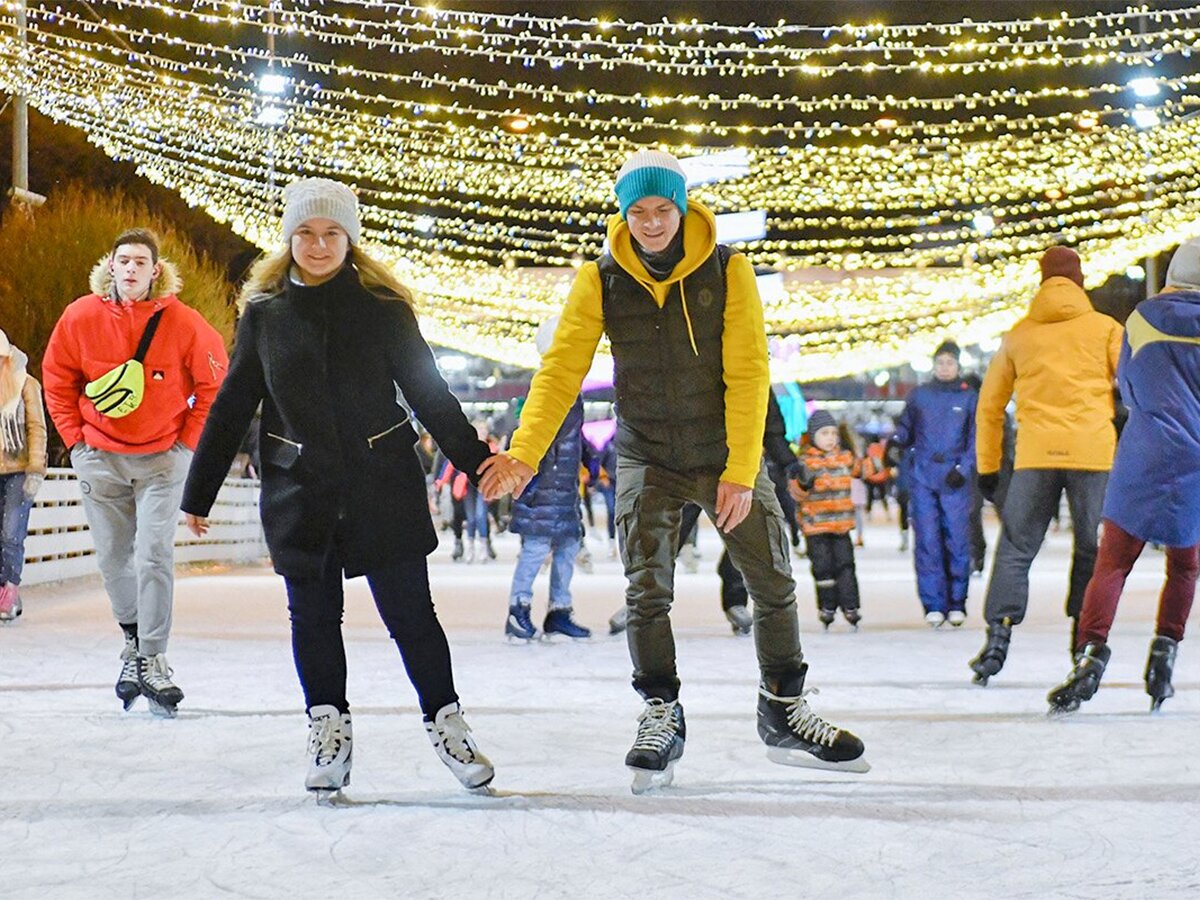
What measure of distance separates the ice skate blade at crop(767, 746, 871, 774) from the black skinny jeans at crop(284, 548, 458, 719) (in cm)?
87

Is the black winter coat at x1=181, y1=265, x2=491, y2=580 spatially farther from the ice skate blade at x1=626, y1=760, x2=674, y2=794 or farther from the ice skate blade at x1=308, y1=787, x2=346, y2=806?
the ice skate blade at x1=626, y1=760, x2=674, y2=794

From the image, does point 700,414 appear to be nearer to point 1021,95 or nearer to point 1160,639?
point 1160,639

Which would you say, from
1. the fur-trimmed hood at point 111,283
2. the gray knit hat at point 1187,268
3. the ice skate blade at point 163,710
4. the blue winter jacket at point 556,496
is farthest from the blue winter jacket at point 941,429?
the ice skate blade at point 163,710

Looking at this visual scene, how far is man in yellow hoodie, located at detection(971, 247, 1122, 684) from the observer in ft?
20.5

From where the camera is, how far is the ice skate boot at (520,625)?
27.8 feet

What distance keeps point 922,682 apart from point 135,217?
16838 millimetres

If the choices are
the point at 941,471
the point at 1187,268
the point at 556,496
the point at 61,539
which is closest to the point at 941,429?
the point at 941,471

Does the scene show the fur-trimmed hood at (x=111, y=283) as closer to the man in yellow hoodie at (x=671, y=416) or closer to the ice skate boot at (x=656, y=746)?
the man in yellow hoodie at (x=671, y=416)

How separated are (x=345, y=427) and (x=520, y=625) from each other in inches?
173

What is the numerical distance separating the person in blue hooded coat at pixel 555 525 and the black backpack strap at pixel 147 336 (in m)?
3.05


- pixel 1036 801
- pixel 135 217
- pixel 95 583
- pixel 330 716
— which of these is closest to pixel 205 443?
pixel 330 716

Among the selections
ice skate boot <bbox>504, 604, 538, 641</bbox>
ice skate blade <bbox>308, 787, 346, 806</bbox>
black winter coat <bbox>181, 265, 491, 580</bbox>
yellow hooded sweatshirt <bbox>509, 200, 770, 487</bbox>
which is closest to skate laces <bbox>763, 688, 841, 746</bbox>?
yellow hooded sweatshirt <bbox>509, 200, 770, 487</bbox>

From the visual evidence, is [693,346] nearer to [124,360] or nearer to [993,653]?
[124,360]

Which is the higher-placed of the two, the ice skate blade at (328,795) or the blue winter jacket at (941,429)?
the blue winter jacket at (941,429)
